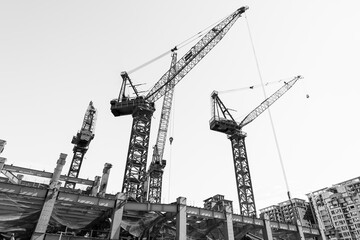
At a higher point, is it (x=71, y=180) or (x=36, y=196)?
(x=71, y=180)

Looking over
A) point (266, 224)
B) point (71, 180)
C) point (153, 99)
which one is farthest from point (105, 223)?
point (153, 99)

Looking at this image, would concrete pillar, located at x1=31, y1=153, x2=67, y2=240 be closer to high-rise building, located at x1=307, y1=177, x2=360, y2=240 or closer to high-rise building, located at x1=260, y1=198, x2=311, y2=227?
high-rise building, located at x1=307, y1=177, x2=360, y2=240

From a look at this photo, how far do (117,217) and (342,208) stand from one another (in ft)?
398

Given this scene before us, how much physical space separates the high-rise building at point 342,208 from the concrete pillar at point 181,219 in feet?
315

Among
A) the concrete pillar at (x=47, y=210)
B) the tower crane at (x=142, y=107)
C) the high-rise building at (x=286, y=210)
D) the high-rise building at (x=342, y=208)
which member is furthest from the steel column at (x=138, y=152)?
the high-rise building at (x=286, y=210)

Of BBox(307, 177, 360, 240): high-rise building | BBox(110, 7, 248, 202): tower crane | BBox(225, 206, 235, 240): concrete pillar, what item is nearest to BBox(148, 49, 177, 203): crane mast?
BBox(110, 7, 248, 202): tower crane

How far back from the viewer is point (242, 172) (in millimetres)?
66250

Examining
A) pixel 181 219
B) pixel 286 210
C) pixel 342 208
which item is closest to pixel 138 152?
pixel 181 219

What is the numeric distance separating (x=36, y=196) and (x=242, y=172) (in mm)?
53409

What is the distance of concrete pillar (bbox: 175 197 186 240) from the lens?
1033 inches

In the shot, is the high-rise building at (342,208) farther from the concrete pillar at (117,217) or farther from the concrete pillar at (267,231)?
the concrete pillar at (117,217)

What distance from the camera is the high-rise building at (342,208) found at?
105 m

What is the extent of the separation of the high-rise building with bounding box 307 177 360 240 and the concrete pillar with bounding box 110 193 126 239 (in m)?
102

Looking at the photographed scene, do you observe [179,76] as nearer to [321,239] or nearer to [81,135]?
[81,135]
